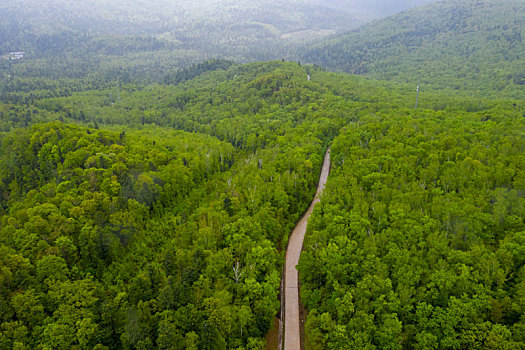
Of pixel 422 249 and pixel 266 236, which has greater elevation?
pixel 422 249

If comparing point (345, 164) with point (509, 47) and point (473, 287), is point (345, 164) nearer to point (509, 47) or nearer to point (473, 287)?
point (473, 287)

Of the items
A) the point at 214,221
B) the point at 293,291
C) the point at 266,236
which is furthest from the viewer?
the point at 214,221

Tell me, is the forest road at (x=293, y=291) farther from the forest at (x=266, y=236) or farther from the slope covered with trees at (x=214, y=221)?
the slope covered with trees at (x=214, y=221)

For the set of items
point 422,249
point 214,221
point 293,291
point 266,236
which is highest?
point 422,249

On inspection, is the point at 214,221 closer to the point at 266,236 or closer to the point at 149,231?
the point at 266,236

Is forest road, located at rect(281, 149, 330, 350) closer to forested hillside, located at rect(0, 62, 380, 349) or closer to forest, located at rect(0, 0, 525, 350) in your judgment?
forest, located at rect(0, 0, 525, 350)

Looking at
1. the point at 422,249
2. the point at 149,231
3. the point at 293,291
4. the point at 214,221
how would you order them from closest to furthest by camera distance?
the point at 422,249, the point at 293,291, the point at 214,221, the point at 149,231

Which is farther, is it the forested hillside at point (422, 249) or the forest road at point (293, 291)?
the forest road at point (293, 291)

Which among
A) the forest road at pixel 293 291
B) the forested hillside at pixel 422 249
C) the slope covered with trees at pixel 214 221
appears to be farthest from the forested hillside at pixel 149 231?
the forested hillside at pixel 422 249

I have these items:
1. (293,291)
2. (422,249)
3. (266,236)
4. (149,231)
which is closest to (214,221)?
(266,236)

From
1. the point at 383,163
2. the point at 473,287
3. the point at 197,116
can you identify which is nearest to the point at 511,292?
the point at 473,287

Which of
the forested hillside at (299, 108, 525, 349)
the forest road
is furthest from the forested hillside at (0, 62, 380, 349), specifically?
the forested hillside at (299, 108, 525, 349)
